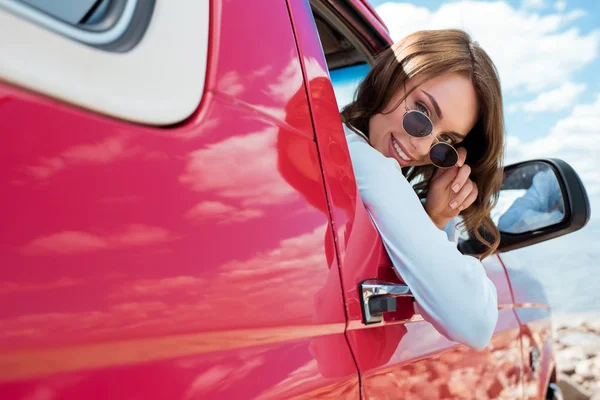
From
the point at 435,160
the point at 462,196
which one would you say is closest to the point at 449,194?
the point at 462,196

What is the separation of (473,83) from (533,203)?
70cm

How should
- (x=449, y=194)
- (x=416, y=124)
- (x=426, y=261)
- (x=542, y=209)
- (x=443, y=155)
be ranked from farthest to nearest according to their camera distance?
(x=542, y=209) → (x=449, y=194) → (x=443, y=155) → (x=416, y=124) → (x=426, y=261)

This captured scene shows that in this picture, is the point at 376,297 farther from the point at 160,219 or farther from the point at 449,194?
the point at 449,194

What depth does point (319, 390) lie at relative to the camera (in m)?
0.98

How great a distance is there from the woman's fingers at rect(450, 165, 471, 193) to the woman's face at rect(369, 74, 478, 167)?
0.55 ft

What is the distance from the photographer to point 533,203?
233cm

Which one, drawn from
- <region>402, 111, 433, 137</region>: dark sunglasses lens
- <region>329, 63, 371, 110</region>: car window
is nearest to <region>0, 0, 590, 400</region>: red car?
<region>402, 111, 433, 137</region>: dark sunglasses lens

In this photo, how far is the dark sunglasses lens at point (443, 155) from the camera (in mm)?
1815

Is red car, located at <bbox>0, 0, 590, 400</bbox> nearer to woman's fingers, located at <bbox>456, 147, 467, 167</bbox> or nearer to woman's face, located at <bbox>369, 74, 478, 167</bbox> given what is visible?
woman's face, located at <bbox>369, 74, 478, 167</bbox>

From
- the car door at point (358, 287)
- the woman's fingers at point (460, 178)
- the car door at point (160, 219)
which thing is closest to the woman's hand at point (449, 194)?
the woman's fingers at point (460, 178)

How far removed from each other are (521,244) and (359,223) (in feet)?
3.75

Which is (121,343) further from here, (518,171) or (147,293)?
(518,171)

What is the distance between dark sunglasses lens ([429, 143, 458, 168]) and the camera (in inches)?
71.5

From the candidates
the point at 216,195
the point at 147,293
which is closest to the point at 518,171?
the point at 216,195
